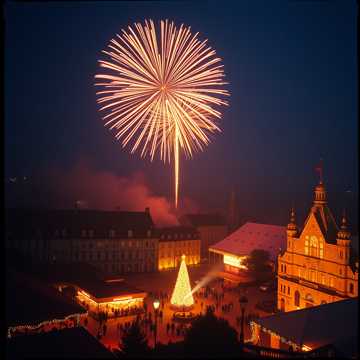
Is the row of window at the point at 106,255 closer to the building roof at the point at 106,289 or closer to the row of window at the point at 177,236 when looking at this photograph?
the row of window at the point at 177,236

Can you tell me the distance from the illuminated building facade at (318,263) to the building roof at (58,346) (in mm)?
22532

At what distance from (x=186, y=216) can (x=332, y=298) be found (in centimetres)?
4053

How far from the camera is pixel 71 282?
36.7 m

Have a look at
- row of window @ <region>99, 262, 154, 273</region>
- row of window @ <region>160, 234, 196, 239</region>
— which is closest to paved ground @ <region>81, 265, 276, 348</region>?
row of window @ <region>99, 262, 154, 273</region>

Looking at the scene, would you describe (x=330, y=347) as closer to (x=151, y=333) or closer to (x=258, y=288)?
(x=151, y=333)

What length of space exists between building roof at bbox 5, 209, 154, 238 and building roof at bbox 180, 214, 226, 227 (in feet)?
45.6

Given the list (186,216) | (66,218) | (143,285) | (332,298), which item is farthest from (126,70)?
(186,216)

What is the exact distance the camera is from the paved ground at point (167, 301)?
27.8 meters

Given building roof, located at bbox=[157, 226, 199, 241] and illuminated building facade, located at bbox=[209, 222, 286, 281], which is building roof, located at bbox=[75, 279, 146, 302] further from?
building roof, located at bbox=[157, 226, 199, 241]

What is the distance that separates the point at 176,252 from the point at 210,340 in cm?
4755

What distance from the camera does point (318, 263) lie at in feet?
113

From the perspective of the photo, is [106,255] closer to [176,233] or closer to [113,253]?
[113,253]

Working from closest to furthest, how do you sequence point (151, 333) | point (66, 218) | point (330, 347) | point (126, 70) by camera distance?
point (330, 347)
point (126, 70)
point (151, 333)
point (66, 218)

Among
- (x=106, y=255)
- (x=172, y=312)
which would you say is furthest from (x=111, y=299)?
(x=106, y=255)
